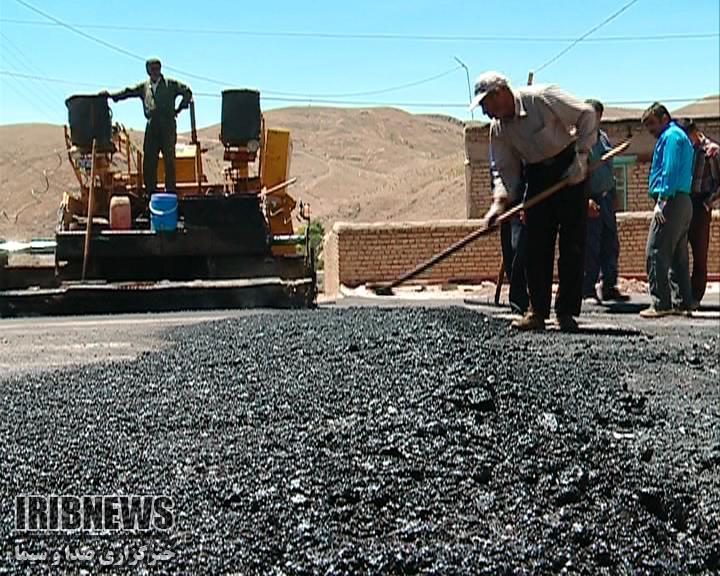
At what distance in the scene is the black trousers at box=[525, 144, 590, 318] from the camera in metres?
6.80

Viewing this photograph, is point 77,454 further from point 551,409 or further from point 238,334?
point 238,334

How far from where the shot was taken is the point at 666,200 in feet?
27.5

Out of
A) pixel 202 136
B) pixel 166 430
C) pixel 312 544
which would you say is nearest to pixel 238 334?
pixel 166 430

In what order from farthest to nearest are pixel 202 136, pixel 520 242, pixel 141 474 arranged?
pixel 202 136 → pixel 520 242 → pixel 141 474

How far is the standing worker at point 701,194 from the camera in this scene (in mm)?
8953

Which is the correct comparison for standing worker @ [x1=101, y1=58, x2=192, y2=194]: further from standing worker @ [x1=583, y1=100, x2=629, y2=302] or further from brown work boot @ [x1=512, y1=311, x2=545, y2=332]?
brown work boot @ [x1=512, y1=311, x2=545, y2=332]

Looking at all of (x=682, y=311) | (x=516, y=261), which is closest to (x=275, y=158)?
(x=516, y=261)

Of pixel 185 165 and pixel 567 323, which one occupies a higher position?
pixel 185 165

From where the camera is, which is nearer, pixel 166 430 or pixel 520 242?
pixel 166 430

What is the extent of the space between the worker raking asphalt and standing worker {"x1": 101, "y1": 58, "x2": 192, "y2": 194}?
5.59 m

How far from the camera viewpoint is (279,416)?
13.6 ft

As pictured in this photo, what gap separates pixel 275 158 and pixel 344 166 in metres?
60.4

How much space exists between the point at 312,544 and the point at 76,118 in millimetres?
8929

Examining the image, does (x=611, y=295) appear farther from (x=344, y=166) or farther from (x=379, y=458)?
(x=344, y=166)
